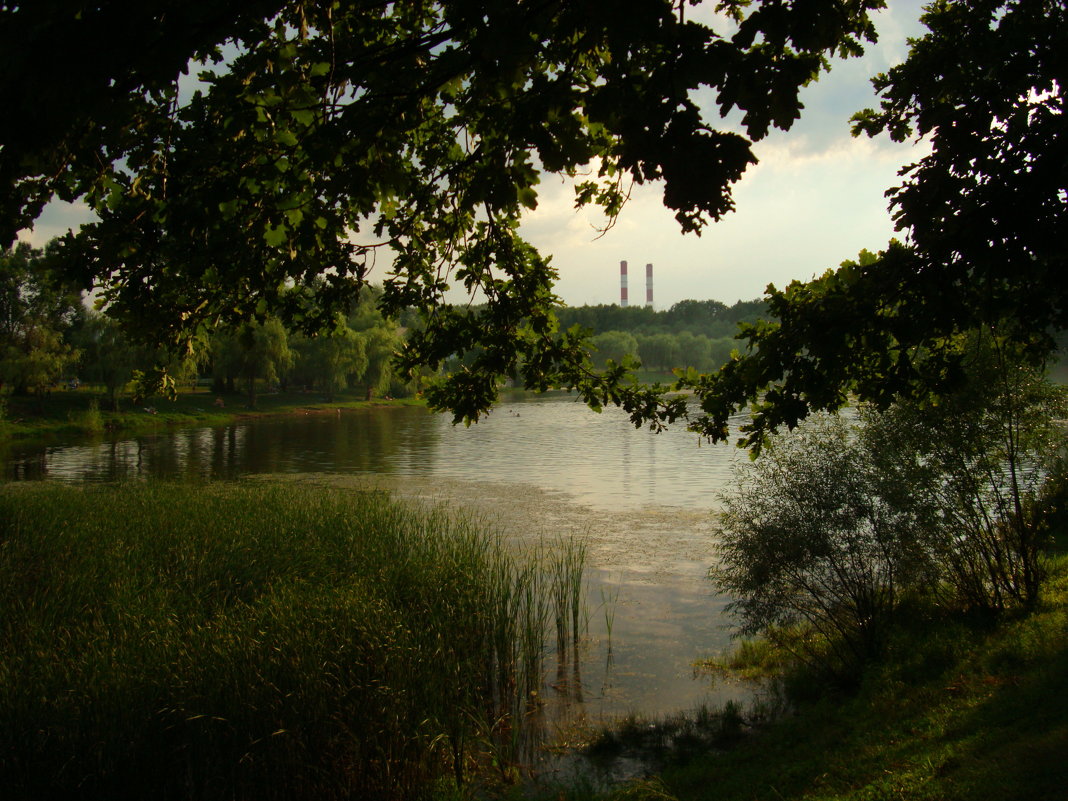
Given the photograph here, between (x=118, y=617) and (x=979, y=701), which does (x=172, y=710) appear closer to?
(x=118, y=617)

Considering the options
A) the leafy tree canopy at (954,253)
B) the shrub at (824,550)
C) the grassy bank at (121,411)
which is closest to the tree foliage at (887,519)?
the shrub at (824,550)

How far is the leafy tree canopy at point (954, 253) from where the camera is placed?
507 centimetres

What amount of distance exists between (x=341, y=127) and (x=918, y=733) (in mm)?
7645

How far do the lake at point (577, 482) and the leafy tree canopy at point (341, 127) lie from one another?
5.36 meters

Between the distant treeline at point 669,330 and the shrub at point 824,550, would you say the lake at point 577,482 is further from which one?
the distant treeline at point 669,330

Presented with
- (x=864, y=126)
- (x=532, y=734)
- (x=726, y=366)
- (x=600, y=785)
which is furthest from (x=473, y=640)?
(x=864, y=126)

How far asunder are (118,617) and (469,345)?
15.9 ft

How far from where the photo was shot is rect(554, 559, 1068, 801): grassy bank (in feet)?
20.2

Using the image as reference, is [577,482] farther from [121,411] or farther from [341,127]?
[121,411]

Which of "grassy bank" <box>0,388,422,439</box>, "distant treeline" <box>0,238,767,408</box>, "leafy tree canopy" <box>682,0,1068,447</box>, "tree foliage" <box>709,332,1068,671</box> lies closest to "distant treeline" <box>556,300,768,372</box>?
"distant treeline" <box>0,238,767,408</box>

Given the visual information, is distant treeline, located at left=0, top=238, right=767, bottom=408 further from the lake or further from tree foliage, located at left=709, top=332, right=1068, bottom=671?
tree foliage, located at left=709, top=332, right=1068, bottom=671

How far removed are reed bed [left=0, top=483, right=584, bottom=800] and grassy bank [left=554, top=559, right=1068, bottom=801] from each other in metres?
1.55

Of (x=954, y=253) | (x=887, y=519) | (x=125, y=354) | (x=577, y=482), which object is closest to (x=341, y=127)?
(x=954, y=253)

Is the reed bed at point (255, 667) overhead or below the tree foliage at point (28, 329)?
below
